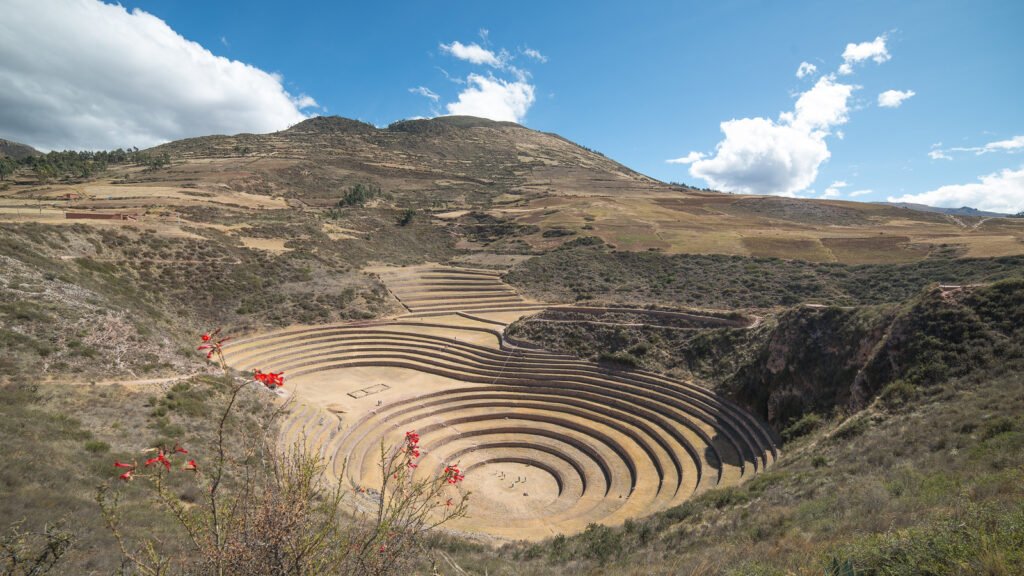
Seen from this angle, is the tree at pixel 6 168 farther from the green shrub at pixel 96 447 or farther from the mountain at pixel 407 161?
the green shrub at pixel 96 447

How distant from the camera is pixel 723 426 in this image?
16.8m

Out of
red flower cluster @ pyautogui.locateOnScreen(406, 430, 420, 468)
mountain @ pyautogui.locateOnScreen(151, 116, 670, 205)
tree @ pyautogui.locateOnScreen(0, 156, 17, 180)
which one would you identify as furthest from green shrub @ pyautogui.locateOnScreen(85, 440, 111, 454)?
tree @ pyautogui.locateOnScreen(0, 156, 17, 180)

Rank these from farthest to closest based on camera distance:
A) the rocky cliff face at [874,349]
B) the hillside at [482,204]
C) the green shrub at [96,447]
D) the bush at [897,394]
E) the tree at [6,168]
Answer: the tree at [6,168]
the hillside at [482,204]
the rocky cliff face at [874,349]
the bush at [897,394]
the green shrub at [96,447]

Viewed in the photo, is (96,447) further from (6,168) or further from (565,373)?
(6,168)

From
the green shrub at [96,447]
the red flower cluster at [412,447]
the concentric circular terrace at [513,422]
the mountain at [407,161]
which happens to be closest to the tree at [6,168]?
the mountain at [407,161]

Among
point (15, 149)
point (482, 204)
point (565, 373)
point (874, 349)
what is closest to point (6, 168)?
point (482, 204)

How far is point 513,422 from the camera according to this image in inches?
749

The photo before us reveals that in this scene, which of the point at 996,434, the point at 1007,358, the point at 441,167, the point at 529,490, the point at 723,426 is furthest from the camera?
the point at 441,167

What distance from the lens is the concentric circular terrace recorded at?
1422cm

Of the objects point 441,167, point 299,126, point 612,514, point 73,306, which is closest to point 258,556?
point 612,514

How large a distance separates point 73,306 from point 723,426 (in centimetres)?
2412

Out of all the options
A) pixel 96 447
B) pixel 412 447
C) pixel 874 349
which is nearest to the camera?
pixel 412 447

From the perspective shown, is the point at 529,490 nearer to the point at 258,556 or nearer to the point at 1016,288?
the point at 258,556

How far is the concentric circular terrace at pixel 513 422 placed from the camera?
14219 millimetres
